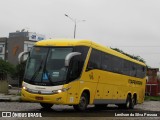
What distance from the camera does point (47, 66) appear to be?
765 inches

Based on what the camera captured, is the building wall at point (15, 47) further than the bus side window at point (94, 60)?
Yes

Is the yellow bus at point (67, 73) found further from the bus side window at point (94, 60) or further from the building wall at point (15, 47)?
the building wall at point (15, 47)

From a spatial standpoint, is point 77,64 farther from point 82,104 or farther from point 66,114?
point 66,114

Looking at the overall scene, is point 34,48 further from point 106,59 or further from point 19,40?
point 19,40

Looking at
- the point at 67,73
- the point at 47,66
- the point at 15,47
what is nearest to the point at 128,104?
the point at 67,73

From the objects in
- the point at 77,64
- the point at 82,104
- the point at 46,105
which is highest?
the point at 77,64

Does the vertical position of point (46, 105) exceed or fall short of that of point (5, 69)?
it falls short

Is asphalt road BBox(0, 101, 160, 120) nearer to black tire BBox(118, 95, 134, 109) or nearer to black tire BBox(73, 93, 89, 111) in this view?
black tire BBox(73, 93, 89, 111)

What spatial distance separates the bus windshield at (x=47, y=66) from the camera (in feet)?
62.7

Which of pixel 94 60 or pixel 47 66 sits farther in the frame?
pixel 94 60

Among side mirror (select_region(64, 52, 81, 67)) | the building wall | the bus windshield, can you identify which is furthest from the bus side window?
the building wall

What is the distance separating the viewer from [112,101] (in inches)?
990

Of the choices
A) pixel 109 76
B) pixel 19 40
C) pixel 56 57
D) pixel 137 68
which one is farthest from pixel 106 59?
pixel 19 40

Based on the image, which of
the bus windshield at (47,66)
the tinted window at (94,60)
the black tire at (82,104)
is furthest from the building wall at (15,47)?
the bus windshield at (47,66)
